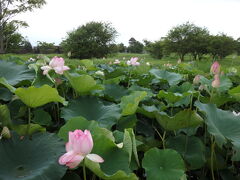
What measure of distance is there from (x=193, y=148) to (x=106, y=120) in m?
0.33

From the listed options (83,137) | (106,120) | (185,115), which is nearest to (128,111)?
(106,120)

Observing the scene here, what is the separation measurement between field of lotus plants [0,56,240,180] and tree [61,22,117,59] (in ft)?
56.4

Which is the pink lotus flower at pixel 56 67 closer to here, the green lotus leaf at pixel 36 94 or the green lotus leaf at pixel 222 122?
the green lotus leaf at pixel 36 94

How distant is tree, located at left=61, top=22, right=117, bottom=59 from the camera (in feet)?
59.3

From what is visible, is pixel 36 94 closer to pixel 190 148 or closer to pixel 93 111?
pixel 93 111

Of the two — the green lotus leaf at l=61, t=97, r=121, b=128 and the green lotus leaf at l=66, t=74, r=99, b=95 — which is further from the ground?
the green lotus leaf at l=66, t=74, r=99, b=95

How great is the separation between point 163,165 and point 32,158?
386 millimetres

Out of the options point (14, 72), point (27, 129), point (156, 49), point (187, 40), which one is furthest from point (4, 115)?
point (156, 49)

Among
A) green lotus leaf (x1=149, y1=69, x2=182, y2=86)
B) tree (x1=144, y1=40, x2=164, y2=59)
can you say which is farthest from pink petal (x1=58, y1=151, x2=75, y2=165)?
tree (x1=144, y1=40, x2=164, y2=59)

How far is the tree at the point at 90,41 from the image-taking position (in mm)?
18078

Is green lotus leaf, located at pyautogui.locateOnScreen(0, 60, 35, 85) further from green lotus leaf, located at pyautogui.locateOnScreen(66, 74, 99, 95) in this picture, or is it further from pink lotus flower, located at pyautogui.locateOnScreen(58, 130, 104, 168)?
pink lotus flower, located at pyautogui.locateOnScreen(58, 130, 104, 168)

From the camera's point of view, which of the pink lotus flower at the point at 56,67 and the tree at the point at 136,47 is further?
the tree at the point at 136,47

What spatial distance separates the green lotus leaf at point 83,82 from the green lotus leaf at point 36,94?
19cm

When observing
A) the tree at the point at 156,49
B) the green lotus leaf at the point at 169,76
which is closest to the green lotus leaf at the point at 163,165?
the green lotus leaf at the point at 169,76
